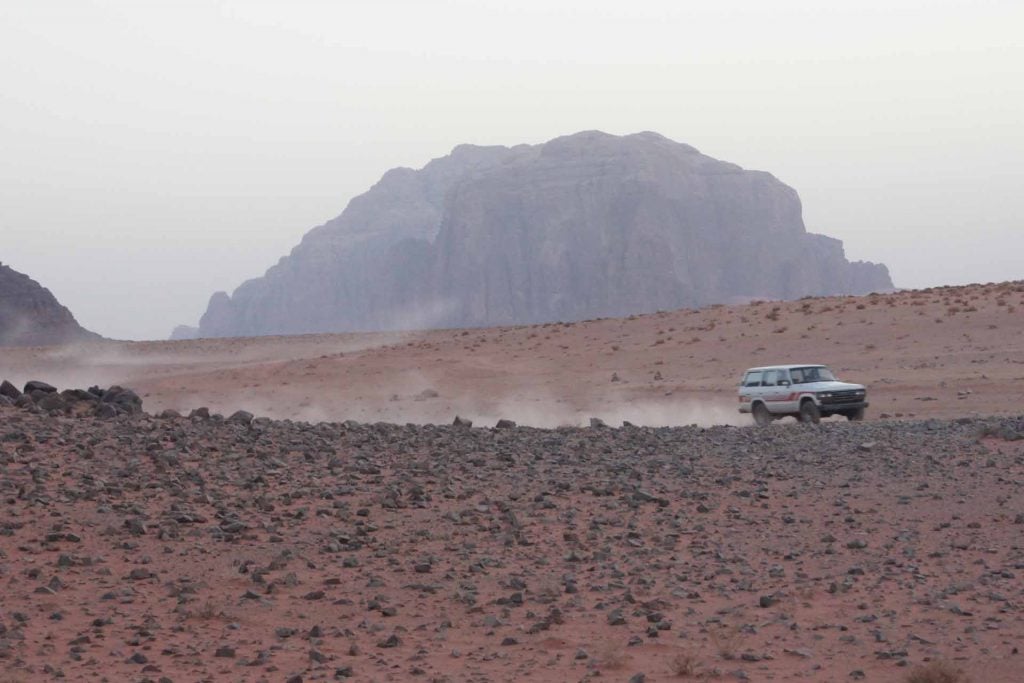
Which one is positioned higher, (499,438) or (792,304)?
(792,304)

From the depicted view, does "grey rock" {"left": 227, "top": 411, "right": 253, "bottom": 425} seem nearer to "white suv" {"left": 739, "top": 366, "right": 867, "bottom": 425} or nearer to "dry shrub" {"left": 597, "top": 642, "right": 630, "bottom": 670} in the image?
"dry shrub" {"left": 597, "top": 642, "right": 630, "bottom": 670}

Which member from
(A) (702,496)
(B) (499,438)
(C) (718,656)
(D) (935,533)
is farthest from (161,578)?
(B) (499,438)

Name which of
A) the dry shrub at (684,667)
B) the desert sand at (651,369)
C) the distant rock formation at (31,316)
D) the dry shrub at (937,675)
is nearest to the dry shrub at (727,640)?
the dry shrub at (684,667)

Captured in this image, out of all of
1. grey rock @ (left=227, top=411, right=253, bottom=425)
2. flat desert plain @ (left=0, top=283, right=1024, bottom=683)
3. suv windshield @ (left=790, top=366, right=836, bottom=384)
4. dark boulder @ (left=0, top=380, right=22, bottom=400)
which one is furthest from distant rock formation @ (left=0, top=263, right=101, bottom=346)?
flat desert plain @ (left=0, top=283, right=1024, bottom=683)

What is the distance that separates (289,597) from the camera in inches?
467

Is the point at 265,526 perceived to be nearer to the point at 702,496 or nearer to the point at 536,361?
the point at 702,496

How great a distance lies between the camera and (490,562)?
13.1 metres

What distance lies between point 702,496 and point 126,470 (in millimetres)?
8045

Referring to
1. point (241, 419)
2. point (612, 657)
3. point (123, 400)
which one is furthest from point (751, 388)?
point (612, 657)

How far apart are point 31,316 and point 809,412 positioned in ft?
385

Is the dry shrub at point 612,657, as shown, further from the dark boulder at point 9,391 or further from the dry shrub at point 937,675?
the dark boulder at point 9,391

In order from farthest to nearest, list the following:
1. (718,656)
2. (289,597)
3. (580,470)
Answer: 1. (580,470)
2. (289,597)
3. (718,656)

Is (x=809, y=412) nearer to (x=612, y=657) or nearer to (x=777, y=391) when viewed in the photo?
(x=777, y=391)

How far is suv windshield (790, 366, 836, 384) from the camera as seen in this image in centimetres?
3403
